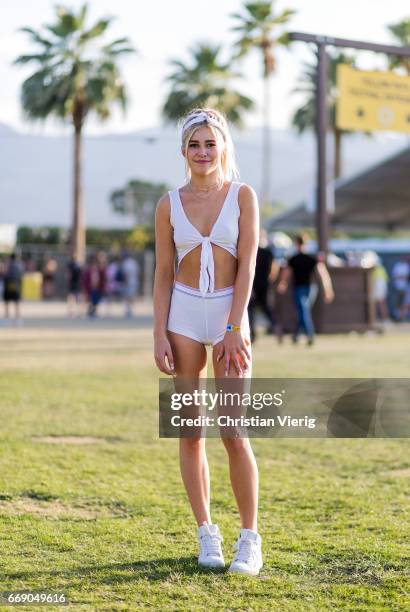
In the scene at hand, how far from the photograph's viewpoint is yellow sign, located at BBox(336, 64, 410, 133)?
60.3 feet

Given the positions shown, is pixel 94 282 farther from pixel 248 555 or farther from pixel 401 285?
pixel 248 555

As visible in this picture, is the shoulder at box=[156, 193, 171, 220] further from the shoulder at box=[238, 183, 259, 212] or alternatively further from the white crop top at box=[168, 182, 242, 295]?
the shoulder at box=[238, 183, 259, 212]

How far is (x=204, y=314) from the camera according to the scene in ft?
14.2

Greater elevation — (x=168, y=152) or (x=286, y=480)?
(x=168, y=152)

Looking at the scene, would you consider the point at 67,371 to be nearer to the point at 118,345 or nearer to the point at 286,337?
the point at 118,345

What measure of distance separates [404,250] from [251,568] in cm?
2771

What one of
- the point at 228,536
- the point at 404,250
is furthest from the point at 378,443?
the point at 404,250

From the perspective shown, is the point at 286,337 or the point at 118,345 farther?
the point at 286,337

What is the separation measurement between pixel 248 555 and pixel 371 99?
1512cm

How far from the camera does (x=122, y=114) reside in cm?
4819

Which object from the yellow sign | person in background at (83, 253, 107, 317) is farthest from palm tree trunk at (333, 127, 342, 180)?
the yellow sign

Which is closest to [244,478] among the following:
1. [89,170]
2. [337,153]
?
[337,153]

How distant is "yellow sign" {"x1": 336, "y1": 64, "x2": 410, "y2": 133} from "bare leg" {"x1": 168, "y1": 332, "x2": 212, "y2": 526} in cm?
1438

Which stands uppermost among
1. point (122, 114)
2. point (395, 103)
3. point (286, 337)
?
point (122, 114)
